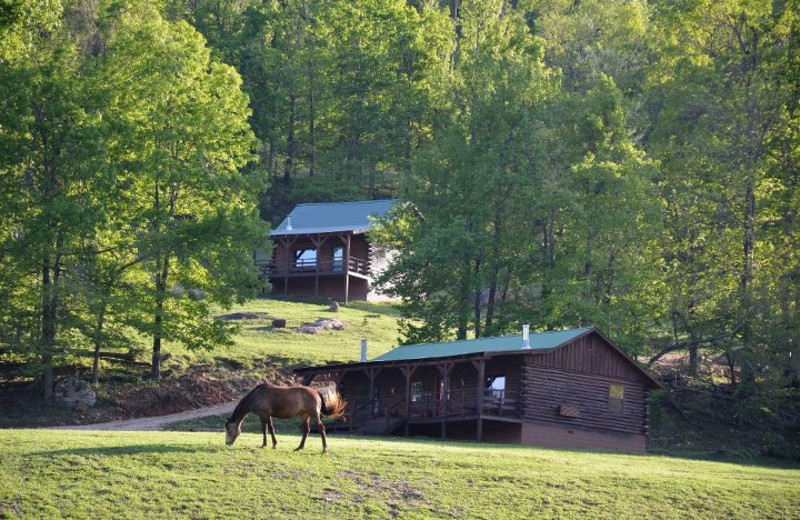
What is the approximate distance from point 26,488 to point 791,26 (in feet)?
159

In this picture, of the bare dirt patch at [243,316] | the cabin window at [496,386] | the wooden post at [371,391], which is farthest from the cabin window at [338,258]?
the cabin window at [496,386]

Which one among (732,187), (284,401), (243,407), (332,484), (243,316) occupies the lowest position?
(332,484)

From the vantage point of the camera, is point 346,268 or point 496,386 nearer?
point 496,386

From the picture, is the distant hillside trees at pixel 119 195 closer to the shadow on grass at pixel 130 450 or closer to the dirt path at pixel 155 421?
the dirt path at pixel 155 421

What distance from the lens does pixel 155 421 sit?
47719 millimetres

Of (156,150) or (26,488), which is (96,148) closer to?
(156,150)

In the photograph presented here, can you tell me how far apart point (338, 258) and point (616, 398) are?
107 ft

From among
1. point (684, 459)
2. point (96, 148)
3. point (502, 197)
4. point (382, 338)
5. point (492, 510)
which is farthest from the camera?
point (382, 338)

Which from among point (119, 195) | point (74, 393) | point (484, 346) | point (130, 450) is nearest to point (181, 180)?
point (119, 195)

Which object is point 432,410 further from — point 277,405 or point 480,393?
point 277,405

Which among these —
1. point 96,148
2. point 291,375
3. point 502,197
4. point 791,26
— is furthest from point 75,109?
point 791,26

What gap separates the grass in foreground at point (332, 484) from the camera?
27562 millimetres

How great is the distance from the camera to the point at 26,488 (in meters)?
27.5

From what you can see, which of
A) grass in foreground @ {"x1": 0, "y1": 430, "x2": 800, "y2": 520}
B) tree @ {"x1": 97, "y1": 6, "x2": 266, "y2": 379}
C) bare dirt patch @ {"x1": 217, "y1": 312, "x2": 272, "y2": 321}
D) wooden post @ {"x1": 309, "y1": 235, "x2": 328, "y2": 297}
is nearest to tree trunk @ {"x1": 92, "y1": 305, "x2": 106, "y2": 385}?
tree @ {"x1": 97, "y1": 6, "x2": 266, "y2": 379}
